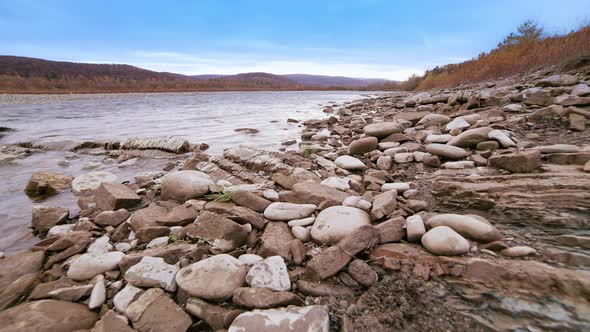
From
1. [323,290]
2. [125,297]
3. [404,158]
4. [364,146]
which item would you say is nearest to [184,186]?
[125,297]

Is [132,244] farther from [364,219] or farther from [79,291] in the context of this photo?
[364,219]

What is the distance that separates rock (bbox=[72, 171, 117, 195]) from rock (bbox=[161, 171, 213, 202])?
1355mm

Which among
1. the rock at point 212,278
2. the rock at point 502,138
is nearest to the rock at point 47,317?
the rock at point 212,278

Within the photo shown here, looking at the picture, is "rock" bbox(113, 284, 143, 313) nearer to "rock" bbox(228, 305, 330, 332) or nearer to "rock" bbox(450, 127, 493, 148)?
"rock" bbox(228, 305, 330, 332)

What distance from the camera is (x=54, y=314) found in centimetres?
124

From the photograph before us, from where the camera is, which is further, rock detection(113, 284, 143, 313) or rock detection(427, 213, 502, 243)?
rock detection(427, 213, 502, 243)

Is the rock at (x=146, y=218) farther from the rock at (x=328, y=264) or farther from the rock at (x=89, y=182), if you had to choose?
the rock at (x=89, y=182)

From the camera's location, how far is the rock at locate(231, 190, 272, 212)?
2.25 meters

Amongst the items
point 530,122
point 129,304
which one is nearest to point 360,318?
point 129,304

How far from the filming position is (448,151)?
298cm

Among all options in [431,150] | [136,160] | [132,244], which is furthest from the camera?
[136,160]

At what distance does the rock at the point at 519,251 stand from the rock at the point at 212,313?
1.40 m

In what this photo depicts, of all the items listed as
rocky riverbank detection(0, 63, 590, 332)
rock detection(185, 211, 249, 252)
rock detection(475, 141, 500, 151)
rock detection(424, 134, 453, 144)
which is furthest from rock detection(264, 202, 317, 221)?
rock detection(424, 134, 453, 144)

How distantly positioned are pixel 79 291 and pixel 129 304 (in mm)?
374
